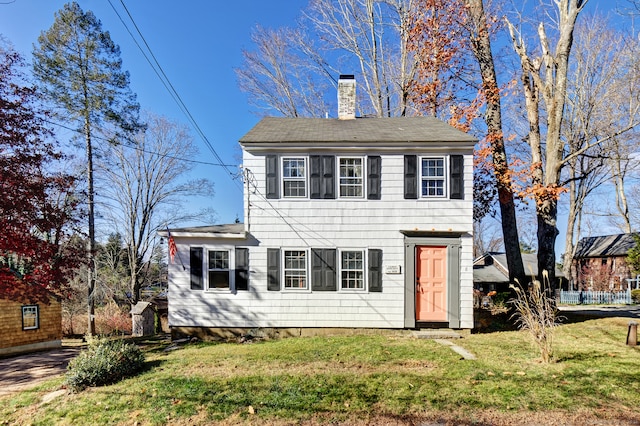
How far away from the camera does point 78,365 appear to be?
573 centimetres

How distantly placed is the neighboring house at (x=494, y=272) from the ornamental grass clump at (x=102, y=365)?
21.7m

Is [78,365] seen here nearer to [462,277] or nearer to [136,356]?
[136,356]

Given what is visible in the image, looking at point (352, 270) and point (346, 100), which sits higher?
point (346, 100)

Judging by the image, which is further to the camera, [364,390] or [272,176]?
[272,176]

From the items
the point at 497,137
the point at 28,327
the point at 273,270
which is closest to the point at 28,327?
the point at 28,327

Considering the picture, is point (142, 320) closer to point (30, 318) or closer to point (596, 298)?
point (30, 318)

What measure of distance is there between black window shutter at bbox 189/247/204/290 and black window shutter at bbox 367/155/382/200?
16.8 ft

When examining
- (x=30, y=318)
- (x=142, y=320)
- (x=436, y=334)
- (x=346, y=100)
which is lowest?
(x=142, y=320)

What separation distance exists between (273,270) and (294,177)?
2.70m

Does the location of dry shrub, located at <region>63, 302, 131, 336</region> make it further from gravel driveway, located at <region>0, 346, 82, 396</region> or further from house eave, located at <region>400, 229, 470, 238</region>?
house eave, located at <region>400, 229, 470, 238</region>

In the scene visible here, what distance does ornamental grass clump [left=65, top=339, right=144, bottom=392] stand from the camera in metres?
5.61

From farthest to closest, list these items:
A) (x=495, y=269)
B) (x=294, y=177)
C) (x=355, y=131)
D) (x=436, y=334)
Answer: (x=495, y=269) → (x=355, y=131) → (x=294, y=177) → (x=436, y=334)

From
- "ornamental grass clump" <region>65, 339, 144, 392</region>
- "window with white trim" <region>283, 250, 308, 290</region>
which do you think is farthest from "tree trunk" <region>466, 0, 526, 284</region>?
"ornamental grass clump" <region>65, 339, 144, 392</region>

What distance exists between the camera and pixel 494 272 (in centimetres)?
2448
